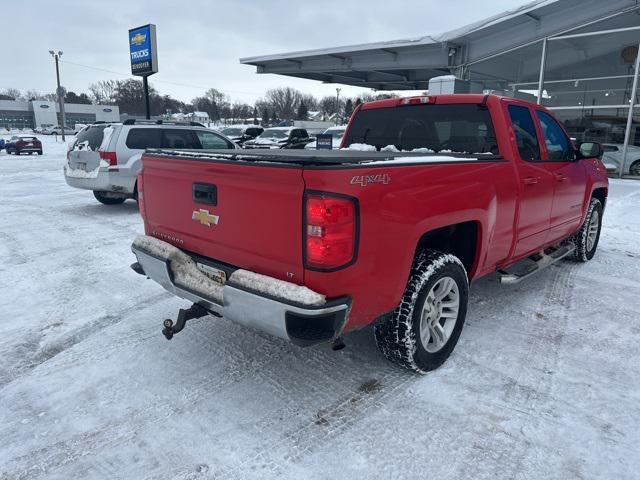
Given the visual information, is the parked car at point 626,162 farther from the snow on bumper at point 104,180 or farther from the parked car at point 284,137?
the snow on bumper at point 104,180

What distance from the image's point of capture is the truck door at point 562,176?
450 cm

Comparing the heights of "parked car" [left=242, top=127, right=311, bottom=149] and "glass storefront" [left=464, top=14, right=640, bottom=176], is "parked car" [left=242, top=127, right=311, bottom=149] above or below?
below

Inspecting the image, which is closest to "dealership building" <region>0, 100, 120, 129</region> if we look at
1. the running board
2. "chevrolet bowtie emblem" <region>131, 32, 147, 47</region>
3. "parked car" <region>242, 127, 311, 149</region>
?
"parked car" <region>242, 127, 311, 149</region>

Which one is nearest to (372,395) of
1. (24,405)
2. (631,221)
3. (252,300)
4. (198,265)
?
(252,300)

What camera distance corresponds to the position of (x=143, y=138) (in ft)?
30.0

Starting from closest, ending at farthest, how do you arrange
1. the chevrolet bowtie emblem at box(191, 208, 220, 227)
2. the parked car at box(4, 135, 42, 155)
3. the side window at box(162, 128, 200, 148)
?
the chevrolet bowtie emblem at box(191, 208, 220, 227)
the side window at box(162, 128, 200, 148)
the parked car at box(4, 135, 42, 155)

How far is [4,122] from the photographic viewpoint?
311ft

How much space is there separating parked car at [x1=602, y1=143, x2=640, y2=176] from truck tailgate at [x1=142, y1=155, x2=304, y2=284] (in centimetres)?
1659

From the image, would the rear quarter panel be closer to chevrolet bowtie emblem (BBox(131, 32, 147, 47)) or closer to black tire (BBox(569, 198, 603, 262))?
black tire (BBox(569, 198, 603, 262))

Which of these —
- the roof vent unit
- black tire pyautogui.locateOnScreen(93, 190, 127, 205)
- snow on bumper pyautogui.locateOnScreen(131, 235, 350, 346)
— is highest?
the roof vent unit

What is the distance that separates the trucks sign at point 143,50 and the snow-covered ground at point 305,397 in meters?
15.2

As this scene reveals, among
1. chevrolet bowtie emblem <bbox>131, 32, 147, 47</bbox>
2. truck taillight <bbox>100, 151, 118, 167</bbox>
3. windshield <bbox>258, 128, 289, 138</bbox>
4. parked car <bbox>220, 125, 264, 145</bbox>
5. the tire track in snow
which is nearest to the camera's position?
the tire track in snow

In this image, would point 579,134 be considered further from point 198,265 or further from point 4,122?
point 4,122

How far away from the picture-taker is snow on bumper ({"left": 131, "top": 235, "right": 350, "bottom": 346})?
7.69 ft
